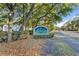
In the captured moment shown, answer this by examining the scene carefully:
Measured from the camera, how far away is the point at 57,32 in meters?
2.83

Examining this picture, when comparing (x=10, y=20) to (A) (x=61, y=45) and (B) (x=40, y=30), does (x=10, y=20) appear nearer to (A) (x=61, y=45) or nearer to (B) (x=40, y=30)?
(B) (x=40, y=30)

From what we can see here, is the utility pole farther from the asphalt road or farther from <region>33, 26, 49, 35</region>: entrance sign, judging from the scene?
the asphalt road

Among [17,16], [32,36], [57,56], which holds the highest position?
[17,16]

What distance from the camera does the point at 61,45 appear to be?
9.25ft

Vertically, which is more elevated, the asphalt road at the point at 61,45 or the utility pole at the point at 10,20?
the utility pole at the point at 10,20

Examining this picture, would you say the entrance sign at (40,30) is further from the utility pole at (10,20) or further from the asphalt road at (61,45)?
the utility pole at (10,20)

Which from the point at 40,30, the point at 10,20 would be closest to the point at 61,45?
the point at 40,30

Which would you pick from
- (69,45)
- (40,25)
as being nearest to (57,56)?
(69,45)

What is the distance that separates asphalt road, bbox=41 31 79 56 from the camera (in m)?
2.76

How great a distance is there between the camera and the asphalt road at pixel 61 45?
2759mm

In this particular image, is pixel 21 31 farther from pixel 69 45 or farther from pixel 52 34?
pixel 69 45

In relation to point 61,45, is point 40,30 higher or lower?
higher

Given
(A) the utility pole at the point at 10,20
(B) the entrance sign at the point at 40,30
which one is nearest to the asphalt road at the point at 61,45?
(B) the entrance sign at the point at 40,30

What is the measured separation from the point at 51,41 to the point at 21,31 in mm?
366
